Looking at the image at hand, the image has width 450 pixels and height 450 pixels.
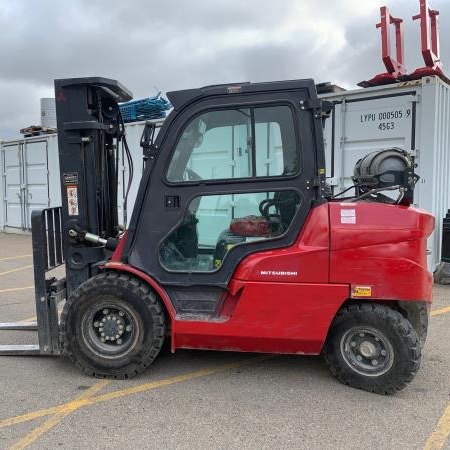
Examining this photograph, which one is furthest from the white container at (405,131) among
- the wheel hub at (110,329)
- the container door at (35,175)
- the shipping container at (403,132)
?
the container door at (35,175)

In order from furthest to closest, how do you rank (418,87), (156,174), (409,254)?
1. (418,87)
2. (156,174)
3. (409,254)

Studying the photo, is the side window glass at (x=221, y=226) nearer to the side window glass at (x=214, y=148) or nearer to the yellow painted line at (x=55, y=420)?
the side window glass at (x=214, y=148)

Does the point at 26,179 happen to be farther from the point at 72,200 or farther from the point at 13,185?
the point at 72,200

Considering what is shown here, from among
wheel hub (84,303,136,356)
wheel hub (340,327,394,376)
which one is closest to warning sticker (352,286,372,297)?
wheel hub (340,327,394,376)

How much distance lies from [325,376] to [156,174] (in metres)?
2.16

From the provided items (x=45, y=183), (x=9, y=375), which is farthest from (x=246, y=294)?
(x=45, y=183)

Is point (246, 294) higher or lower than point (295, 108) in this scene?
lower

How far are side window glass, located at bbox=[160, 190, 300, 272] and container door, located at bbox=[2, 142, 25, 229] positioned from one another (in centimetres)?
1294

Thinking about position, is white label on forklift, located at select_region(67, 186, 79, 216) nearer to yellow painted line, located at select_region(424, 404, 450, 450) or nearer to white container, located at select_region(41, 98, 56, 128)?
yellow painted line, located at select_region(424, 404, 450, 450)

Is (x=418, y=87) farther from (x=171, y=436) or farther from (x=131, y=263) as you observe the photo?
(x=171, y=436)

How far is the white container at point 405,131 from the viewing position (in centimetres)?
718

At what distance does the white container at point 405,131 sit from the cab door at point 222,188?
340 cm

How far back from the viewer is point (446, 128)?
768 centimetres

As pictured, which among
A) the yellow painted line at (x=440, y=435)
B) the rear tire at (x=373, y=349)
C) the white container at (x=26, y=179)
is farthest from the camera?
the white container at (x=26, y=179)
